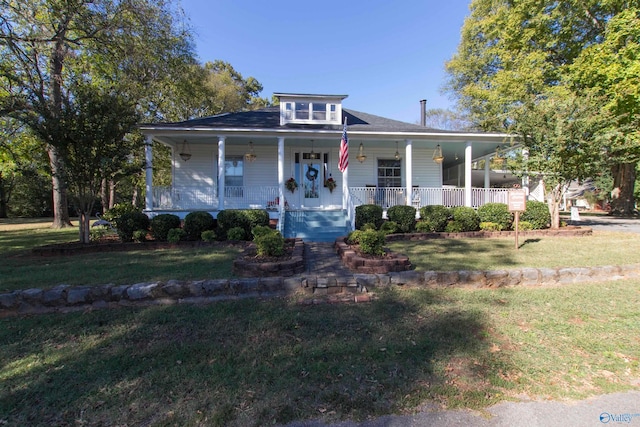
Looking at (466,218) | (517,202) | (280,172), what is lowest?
(466,218)

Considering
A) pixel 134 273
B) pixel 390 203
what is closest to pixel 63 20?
pixel 134 273

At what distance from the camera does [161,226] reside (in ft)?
26.6

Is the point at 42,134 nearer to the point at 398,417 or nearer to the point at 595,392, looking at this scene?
the point at 398,417

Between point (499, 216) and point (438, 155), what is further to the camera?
point (438, 155)

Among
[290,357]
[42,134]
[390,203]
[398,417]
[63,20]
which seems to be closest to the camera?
[398,417]

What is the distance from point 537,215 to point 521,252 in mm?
3888

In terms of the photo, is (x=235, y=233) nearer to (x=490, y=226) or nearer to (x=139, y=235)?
(x=139, y=235)

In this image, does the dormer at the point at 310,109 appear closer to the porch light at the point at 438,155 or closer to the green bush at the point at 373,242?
the porch light at the point at 438,155

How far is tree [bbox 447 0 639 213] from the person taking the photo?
13.5 metres

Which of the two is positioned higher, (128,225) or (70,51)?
(70,51)

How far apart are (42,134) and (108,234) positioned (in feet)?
10.5

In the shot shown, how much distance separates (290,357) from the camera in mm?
2525

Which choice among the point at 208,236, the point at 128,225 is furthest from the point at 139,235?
the point at 208,236

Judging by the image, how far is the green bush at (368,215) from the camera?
363 inches
